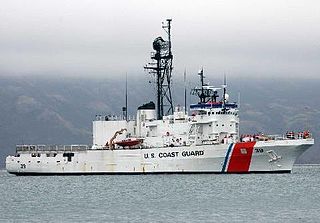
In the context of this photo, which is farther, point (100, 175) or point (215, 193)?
point (100, 175)

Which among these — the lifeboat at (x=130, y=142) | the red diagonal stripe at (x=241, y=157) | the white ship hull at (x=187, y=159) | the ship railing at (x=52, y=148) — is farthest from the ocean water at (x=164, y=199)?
the ship railing at (x=52, y=148)

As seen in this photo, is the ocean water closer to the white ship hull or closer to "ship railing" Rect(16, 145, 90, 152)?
the white ship hull

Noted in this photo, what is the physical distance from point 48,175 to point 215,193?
31880 millimetres

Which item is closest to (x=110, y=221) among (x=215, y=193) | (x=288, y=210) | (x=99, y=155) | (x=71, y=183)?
(x=288, y=210)

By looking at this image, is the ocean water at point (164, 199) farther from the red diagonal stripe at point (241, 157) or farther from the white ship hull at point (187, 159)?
the white ship hull at point (187, 159)

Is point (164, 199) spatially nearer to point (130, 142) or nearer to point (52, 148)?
point (130, 142)

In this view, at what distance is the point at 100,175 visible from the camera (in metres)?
94.7

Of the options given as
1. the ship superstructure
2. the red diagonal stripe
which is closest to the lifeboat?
the ship superstructure

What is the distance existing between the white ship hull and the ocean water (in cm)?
107

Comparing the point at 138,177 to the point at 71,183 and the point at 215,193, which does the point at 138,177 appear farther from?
the point at 215,193

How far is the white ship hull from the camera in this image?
85.7 metres

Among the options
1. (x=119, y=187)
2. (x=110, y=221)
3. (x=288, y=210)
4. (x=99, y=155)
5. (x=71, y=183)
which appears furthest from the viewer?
(x=99, y=155)

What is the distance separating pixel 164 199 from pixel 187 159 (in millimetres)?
21555

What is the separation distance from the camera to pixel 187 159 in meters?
88.2
